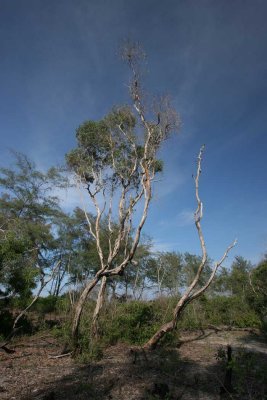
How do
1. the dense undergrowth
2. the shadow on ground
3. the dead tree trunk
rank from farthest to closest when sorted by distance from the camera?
the dead tree trunk < the dense undergrowth < the shadow on ground

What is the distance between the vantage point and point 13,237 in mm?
10812

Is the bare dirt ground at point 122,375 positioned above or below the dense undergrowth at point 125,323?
below

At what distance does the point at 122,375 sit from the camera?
23.5 feet

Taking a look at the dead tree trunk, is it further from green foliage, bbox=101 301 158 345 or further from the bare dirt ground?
the bare dirt ground

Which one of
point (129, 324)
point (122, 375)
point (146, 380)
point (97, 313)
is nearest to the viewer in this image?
point (146, 380)

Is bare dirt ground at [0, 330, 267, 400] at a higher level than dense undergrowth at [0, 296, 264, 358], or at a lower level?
lower

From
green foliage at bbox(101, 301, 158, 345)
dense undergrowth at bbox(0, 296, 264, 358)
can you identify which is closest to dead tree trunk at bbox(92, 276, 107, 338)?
dense undergrowth at bbox(0, 296, 264, 358)

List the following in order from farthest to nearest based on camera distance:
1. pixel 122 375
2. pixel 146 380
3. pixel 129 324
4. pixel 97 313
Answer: pixel 129 324, pixel 97 313, pixel 122 375, pixel 146 380

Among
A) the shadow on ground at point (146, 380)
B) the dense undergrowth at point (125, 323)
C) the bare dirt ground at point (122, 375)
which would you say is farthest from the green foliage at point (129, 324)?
the shadow on ground at point (146, 380)

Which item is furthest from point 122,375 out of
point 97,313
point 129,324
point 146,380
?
point 129,324

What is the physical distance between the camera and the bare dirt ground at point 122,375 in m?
5.78

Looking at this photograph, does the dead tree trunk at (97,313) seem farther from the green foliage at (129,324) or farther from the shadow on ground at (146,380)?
the shadow on ground at (146,380)

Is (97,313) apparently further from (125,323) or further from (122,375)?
(122,375)

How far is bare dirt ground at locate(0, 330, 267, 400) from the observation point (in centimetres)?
578
